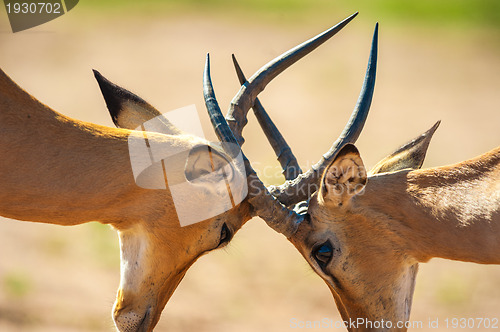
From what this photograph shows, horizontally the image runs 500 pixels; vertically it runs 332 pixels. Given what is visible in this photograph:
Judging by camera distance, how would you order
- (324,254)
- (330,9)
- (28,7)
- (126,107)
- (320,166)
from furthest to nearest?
1. (330,9)
2. (28,7)
3. (126,107)
4. (320,166)
5. (324,254)

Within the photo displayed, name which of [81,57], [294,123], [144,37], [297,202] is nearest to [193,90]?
[294,123]

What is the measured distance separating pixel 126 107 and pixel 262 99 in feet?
34.0

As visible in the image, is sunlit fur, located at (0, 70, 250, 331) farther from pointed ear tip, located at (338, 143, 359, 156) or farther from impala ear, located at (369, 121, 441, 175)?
impala ear, located at (369, 121, 441, 175)

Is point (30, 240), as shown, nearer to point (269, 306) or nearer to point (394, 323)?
point (269, 306)

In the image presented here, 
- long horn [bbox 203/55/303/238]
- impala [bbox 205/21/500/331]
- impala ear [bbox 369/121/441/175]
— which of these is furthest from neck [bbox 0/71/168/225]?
impala ear [bbox 369/121/441/175]

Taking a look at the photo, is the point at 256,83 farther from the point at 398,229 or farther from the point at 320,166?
the point at 398,229

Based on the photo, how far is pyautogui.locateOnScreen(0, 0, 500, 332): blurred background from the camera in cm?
795

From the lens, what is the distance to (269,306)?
8047 millimetres

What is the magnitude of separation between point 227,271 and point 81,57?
32.2 feet

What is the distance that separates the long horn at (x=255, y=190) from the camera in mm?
4191

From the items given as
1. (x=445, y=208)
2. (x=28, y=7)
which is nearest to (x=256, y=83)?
(x=445, y=208)

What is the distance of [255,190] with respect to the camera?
4344 mm

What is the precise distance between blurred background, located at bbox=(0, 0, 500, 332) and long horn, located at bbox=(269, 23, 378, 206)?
58 cm

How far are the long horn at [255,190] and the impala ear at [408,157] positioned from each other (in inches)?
31.4
